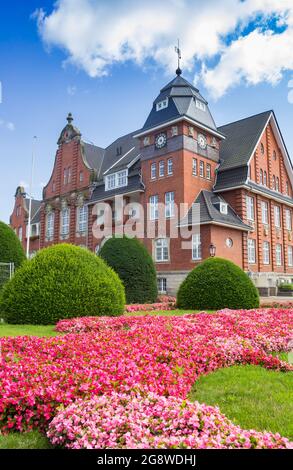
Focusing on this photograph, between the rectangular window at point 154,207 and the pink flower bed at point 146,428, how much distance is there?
1114 inches

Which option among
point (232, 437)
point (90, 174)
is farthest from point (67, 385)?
point (90, 174)

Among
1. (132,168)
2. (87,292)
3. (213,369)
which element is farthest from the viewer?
(132,168)

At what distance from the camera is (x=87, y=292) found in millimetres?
12781

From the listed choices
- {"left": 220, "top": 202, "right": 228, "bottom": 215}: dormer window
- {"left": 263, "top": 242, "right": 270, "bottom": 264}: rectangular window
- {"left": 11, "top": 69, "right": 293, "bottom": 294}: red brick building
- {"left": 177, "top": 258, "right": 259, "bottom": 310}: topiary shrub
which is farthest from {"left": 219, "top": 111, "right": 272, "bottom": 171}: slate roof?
{"left": 177, "top": 258, "right": 259, "bottom": 310}: topiary shrub

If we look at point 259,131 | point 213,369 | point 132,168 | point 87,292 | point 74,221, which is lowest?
point 213,369

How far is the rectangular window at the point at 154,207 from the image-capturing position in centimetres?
3253

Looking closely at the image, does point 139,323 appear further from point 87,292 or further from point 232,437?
point 232,437

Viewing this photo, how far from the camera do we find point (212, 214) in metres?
28.7

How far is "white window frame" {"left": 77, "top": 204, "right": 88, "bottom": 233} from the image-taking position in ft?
134

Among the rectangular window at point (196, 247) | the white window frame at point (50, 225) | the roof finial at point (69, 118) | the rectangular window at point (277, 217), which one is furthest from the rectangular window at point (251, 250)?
the roof finial at point (69, 118)

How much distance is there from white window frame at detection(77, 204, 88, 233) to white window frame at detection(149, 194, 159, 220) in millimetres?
10245

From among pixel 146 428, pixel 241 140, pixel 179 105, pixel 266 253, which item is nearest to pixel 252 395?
pixel 146 428

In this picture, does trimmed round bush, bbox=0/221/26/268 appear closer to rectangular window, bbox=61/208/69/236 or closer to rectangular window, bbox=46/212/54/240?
rectangular window, bbox=61/208/69/236
